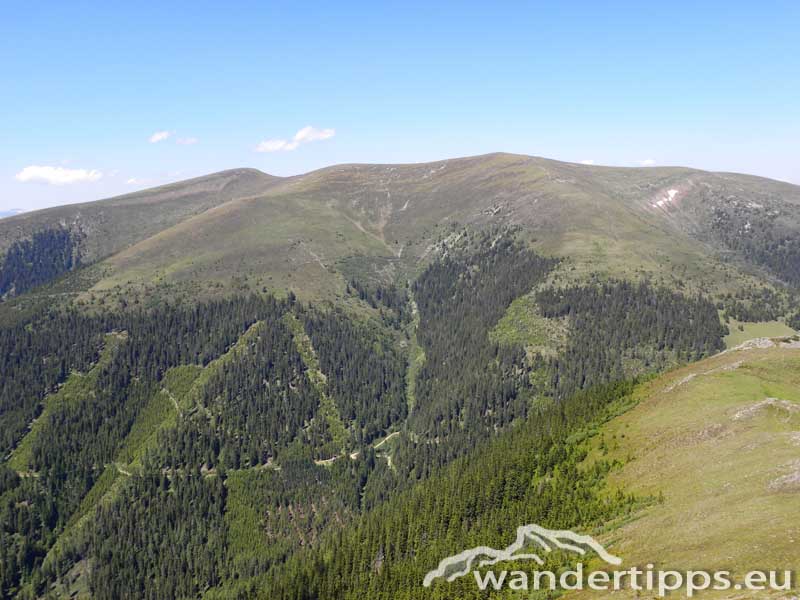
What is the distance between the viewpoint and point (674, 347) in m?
179

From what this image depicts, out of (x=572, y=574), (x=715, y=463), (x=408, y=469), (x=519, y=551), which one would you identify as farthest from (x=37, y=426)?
A: (x=715, y=463)

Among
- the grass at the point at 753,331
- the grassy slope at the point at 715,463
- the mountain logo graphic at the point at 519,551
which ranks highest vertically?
the grassy slope at the point at 715,463

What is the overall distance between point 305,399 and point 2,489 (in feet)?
336

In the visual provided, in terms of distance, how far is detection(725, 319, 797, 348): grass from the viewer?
600 feet

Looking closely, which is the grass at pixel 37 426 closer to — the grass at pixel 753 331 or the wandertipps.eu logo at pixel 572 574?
the wandertipps.eu logo at pixel 572 574

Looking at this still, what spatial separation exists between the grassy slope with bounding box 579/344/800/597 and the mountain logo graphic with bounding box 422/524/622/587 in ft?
14.1

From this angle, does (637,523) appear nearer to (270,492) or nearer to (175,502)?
(270,492)

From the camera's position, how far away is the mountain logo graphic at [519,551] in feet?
206

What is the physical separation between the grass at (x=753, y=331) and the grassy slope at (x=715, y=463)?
262 ft

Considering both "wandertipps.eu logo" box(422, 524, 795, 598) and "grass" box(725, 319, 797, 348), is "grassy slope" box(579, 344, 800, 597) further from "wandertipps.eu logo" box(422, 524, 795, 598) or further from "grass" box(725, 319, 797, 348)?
"grass" box(725, 319, 797, 348)

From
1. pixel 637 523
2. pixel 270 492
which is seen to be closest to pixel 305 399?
pixel 270 492

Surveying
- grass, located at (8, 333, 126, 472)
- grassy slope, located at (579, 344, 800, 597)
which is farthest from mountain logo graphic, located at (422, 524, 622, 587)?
grass, located at (8, 333, 126, 472)

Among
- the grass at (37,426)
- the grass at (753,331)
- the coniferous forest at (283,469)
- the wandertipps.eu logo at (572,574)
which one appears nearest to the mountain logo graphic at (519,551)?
the wandertipps.eu logo at (572,574)

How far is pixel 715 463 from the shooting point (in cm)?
6806
